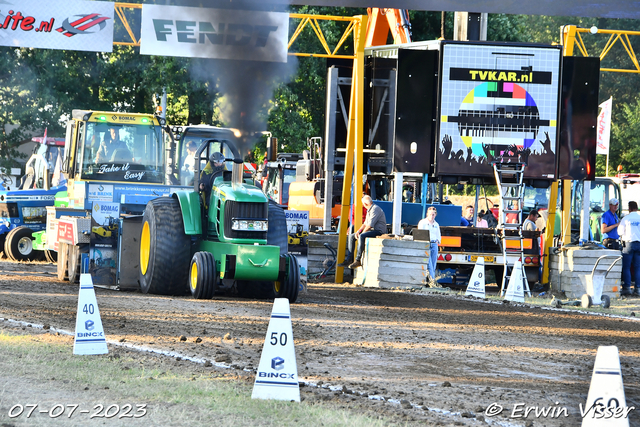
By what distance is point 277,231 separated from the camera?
1373 cm

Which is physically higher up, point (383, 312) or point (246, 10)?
point (246, 10)

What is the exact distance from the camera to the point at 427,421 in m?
5.76

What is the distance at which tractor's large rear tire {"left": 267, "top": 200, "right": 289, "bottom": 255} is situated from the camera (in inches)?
537

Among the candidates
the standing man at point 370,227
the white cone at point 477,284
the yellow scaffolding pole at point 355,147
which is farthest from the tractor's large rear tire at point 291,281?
the yellow scaffolding pole at point 355,147

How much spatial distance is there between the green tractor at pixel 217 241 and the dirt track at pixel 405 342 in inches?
15.6

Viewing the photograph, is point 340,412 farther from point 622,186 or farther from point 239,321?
point 622,186

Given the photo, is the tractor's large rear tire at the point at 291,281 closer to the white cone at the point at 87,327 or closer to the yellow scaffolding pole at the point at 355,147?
the white cone at the point at 87,327

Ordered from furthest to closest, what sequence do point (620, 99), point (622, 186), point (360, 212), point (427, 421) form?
point (620, 99) < point (622, 186) < point (360, 212) < point (427, 421)

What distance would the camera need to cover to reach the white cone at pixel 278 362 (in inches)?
229

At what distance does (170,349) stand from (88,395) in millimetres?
2139

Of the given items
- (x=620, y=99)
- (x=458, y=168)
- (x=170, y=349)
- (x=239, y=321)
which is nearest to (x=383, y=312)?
(x=239, y=321)

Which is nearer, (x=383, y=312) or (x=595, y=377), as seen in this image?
Answer: (x=595, y=377)

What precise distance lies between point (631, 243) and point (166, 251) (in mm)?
10543

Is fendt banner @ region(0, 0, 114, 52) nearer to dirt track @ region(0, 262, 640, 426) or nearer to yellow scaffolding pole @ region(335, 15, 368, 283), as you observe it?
yellow scaffolding pole @ region(335, 15, 368, 283)
